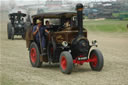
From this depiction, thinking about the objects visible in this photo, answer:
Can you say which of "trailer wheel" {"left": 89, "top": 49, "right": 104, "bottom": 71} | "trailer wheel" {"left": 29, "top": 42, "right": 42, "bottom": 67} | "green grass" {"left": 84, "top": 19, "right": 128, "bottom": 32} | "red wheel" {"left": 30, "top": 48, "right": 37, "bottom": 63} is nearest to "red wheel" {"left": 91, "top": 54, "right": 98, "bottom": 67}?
"trailer wheel" {"left": 89, "top": 49, "right": 104, "bottom": 71}

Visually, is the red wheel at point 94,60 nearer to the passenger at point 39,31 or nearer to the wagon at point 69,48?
the wagon at point 69,48

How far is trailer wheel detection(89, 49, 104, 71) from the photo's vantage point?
8.80 m

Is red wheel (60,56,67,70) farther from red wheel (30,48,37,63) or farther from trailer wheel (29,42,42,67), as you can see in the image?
red wheel (30,48,37,63)

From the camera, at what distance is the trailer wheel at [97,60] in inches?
346

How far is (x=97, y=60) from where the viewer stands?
888cm

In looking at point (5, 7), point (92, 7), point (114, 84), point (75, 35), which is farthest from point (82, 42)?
point (5, 7)

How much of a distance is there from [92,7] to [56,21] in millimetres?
50076

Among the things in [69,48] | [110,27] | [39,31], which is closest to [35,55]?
[39,31]

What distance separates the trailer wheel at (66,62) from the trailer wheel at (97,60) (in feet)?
2.92

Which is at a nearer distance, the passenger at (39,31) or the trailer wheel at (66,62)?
the trailer wheel at (66,62)

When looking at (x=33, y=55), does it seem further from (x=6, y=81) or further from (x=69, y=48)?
(x=6, y=81)

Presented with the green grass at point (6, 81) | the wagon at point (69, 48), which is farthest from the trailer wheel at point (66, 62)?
the green grass at point (6, 81)

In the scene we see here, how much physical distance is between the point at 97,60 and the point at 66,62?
97 centimetres

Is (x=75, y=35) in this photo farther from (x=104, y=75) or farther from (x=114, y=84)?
(x=114, y=84)
